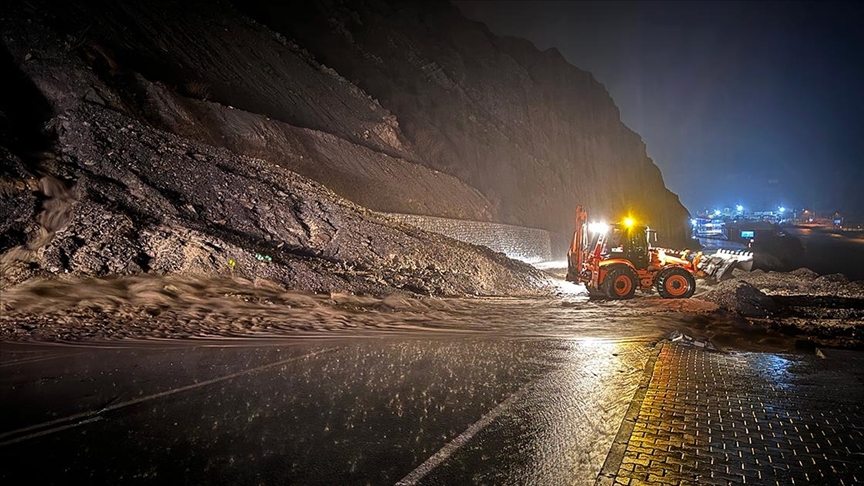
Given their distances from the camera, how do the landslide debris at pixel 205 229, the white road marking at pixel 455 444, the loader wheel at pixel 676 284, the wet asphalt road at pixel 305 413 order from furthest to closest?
the loader wheel at pixel 676 284, the landslide debris at pixel 205 229, the wet asphalt road at pixel 305 413, the white road marking at pixel 455 444

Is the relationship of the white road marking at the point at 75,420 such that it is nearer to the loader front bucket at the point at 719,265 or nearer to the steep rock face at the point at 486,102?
the loader front bucket at the point at 719,265

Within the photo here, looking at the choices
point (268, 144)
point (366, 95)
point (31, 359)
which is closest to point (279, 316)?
point (31, 359)

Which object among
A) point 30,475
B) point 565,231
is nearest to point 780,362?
point 30,475

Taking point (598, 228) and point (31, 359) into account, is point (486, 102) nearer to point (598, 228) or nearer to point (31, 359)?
point (598, 228)

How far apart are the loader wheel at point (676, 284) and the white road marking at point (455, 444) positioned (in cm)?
1208

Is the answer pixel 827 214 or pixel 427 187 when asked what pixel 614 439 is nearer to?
pixel 427 187

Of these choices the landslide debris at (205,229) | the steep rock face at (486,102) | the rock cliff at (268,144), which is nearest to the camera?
the landslide debris at (205,229)

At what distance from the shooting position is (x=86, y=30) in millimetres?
24500

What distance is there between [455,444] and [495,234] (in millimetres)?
28225

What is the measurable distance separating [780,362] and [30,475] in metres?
9.31

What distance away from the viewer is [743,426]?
5246 mm

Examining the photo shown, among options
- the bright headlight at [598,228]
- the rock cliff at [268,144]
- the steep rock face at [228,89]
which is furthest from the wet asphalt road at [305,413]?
the steep rock face at [228,89]

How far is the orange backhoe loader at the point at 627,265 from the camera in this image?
A: 16625 mm

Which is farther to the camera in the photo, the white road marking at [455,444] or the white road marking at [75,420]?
the white road marking at [75,420]
